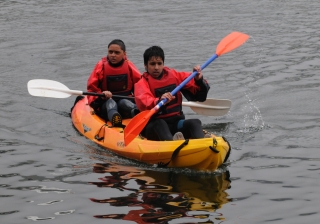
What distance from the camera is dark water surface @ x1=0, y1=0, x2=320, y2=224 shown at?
6.76 m

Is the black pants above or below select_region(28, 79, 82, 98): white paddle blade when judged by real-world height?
below

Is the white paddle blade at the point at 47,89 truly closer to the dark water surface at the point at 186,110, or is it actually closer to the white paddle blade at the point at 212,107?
the dark water surface at the point at 186,110

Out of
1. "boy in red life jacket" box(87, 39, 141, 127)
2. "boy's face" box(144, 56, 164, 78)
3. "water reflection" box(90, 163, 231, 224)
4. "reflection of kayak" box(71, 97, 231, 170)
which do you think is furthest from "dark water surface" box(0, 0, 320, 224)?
"boy's face" box(144, 56, 164, 78)

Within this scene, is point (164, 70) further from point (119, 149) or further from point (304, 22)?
point (304, 22)

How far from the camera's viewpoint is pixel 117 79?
9641 mm

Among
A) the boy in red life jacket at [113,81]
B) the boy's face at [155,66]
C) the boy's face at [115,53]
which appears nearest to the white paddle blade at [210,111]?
the boy in red life jacket at [113,81]

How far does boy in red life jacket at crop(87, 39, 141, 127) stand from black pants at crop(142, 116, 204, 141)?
114 cm

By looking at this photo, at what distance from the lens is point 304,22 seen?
674 inches

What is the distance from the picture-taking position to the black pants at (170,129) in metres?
8.06

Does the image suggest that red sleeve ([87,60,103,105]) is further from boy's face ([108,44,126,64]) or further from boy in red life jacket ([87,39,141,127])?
boy's face ([108,44,126,64])

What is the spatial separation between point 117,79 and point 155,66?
160 cm

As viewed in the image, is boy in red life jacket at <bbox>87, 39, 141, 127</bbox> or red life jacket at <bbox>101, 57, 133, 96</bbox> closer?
boy in red life jacket at <bbox>87, 39, 141, 127</bbox>

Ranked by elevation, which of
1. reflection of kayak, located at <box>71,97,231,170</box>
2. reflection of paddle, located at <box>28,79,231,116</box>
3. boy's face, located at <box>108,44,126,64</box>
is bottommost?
reflection of kayak, located at <box>71,97,231,170</box>

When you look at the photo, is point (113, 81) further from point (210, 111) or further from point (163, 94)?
point (163, 94)
